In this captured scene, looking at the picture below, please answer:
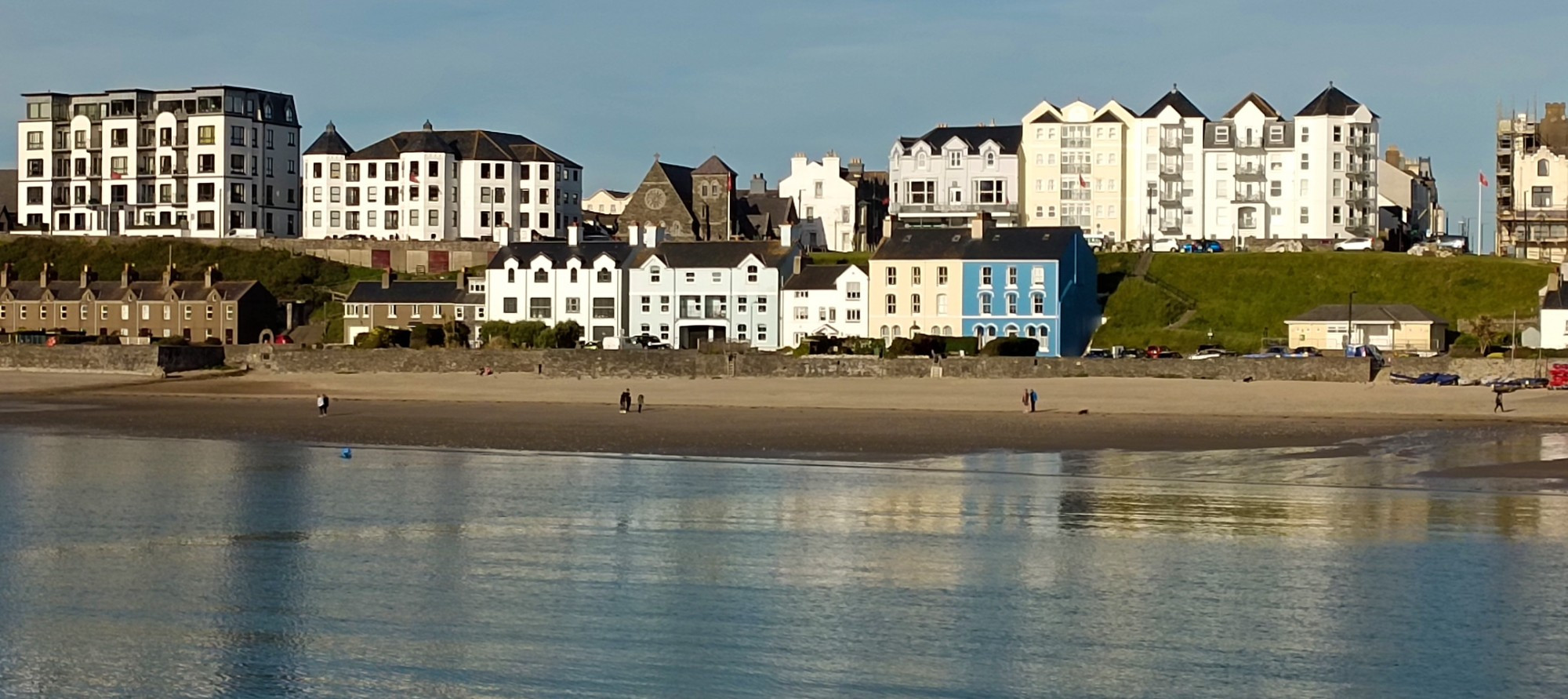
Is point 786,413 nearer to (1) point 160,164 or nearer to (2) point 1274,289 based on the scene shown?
(2) point 1274,289

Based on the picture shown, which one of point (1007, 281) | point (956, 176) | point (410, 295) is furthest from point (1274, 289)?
point (410, 295)

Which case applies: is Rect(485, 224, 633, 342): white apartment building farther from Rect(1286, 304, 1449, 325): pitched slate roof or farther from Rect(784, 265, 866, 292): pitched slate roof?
Rect(1286, 304, 1449, 325): pitched slate roof

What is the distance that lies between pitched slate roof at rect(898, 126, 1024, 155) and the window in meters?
23.7

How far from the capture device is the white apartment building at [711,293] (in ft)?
222

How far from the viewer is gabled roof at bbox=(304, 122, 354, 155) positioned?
92.5m

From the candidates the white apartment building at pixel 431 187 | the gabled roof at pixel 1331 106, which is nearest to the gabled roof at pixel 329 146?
the white apartment building at pixel 431 187

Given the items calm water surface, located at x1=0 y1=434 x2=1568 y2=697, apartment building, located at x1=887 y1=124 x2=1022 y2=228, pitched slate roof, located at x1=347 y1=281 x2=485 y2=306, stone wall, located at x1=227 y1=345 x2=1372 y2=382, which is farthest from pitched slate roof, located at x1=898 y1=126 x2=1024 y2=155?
calm water surface, located at x1=0 y1=434 x2=1568 y2=697

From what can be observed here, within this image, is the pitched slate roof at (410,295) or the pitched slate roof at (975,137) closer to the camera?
the pitched slate roof at (410,295)

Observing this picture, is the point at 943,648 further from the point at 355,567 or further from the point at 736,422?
the point at 736,422

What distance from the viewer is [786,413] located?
46500 mm

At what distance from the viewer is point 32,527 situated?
2584 cm

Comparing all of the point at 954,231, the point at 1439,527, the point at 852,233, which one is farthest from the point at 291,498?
the point at 852,233

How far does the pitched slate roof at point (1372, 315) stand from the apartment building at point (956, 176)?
24.5m

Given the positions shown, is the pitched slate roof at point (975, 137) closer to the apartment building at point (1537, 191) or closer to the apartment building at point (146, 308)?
the apartment building at point (1537, 191)
